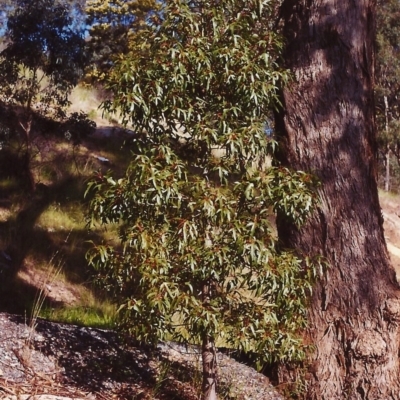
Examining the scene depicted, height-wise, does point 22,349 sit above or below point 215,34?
below

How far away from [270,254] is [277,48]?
61.9 inches

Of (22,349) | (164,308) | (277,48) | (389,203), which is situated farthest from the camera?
(389,203)

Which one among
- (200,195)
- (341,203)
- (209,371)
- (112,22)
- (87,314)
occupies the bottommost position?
(87,314)

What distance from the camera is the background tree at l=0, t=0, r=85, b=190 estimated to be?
13609 millimetres

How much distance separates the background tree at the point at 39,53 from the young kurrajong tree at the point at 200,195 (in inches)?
377

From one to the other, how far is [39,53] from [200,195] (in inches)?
411

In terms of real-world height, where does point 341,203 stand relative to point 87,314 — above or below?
above

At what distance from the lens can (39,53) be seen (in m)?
13.7

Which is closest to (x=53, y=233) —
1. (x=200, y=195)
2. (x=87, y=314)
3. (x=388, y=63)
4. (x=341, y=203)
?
(x=87, y=314)

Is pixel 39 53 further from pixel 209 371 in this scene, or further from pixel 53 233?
pixel 209 371

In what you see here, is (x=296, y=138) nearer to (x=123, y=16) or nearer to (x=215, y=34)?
(x=215, y=34)

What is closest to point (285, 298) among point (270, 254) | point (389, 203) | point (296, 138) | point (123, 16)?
point (270, 254)

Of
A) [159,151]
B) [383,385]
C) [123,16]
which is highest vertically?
[123,16]

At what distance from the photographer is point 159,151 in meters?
4.41
